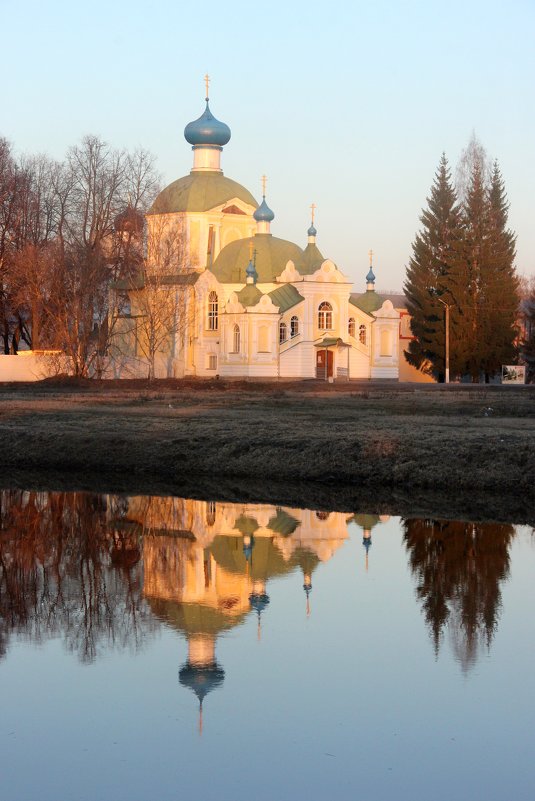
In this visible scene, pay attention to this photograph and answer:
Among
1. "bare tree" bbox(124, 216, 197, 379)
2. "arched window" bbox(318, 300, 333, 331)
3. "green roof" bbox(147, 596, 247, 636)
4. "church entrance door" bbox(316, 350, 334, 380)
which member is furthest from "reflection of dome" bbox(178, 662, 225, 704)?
"arched window" bbox(318, 300, 333, 331)

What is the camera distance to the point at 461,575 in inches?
606

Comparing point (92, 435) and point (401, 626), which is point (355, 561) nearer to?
point (401, 626)

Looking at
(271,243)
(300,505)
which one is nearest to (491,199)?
(271,243)

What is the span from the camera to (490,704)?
33.8 ft

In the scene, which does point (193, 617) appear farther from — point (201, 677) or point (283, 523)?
point (283, 523)

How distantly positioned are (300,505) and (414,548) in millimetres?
4291

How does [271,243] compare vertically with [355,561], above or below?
above

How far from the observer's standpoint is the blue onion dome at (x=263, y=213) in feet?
217

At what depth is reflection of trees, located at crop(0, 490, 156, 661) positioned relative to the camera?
12.8 meters

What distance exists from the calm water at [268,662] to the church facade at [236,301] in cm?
4134

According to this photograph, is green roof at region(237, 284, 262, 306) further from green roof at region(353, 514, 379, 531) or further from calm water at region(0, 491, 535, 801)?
calm water at region(0, 491, 535, 801)

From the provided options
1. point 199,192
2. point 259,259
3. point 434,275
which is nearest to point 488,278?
point 434,275

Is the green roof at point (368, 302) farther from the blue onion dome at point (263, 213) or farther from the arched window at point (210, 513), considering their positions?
the arched window at point (210, 513)

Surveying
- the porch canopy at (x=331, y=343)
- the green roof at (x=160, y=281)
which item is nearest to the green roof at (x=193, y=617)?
the green roof at (x=160, y=281)
